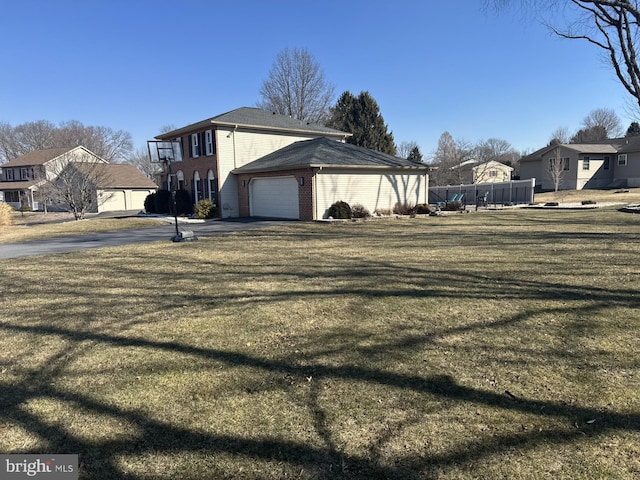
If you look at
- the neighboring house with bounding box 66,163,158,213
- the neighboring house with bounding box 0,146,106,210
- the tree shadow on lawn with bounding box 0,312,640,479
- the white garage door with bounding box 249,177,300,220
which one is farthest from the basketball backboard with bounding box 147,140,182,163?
the neighboring house with bounding box 0,146,106,210

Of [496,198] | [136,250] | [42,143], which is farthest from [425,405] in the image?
[42,143]

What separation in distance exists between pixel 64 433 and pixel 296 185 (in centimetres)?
1786

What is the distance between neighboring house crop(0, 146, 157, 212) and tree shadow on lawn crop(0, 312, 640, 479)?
103ft

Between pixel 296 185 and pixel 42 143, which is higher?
pixel 42 143

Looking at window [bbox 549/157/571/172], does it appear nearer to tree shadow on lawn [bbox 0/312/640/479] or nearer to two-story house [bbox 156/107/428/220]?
two-story house [bbox 156/107/428/220]

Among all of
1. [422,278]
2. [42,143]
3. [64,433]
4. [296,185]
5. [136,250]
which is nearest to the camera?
[64,433]

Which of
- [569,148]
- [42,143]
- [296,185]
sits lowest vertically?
[296,185]

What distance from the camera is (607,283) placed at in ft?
21.3

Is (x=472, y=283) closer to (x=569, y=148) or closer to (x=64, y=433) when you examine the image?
(x=64, y=433)

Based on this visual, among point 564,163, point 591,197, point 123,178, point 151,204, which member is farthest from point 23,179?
point 564,163

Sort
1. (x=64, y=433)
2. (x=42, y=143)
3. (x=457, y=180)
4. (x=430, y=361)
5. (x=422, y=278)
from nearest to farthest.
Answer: (x=64, y=433) → (x=430, y=361) → (x=422, y=278) → (x=457, y=180) → (x=42, y=143)

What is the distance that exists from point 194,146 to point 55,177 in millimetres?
15283

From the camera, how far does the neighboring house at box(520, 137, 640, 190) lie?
41281mm

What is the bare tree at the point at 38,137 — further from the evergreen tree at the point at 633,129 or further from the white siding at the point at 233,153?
the evergreen tree at the point at 633,129
